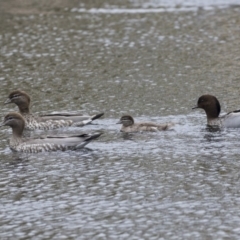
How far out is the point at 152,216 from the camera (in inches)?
474

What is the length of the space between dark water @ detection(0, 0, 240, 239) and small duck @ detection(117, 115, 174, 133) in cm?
16

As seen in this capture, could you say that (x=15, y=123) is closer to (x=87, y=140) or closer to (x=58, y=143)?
(x=58, y=143)

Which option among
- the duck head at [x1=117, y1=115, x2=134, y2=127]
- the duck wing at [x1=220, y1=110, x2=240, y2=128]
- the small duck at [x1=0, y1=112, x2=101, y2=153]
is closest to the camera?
the small duck at [x1=0, y1=112, x2=101, y2=153]

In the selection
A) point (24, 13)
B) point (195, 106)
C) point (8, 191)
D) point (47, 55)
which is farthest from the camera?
point (24, 13)

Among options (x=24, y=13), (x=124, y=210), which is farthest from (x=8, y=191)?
(x=24, y=13)

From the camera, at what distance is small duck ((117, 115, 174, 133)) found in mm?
17172

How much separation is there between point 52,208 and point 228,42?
16.2 m

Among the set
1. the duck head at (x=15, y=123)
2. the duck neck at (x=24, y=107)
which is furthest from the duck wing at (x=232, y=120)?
the duck neck at (x=24, y=107)

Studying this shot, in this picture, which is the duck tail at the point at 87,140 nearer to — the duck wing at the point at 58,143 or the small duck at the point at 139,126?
the duck wing at the point at 58,143

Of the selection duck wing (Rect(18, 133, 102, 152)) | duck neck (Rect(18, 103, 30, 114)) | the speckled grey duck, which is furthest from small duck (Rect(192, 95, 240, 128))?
duck neck (Rect(18, 103, 30, 114))

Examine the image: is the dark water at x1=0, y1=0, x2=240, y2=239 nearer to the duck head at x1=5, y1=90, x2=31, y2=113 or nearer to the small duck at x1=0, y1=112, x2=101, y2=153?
the small duck at x1=0, y1=112, x2=101, y2=153

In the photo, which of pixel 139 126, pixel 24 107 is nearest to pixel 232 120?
pixel 139 126

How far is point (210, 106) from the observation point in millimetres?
18219

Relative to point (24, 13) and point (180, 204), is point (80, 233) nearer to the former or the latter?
point (180, 204)
